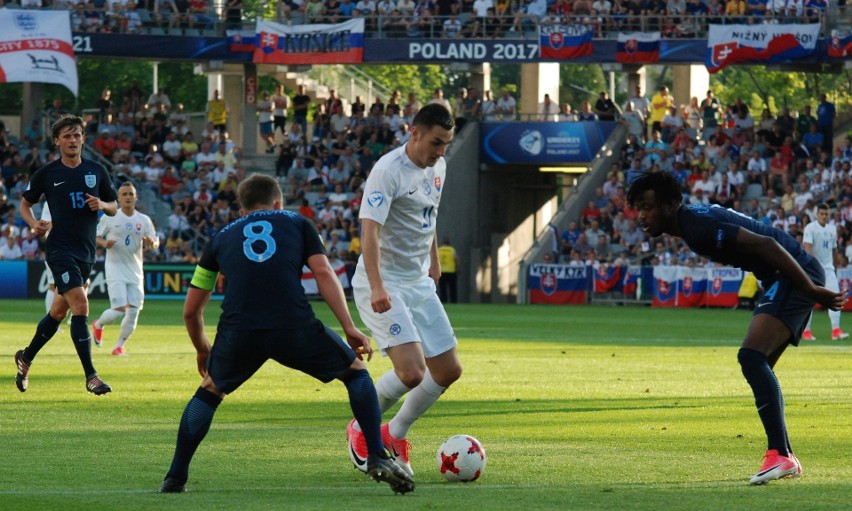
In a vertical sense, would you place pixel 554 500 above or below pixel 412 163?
below

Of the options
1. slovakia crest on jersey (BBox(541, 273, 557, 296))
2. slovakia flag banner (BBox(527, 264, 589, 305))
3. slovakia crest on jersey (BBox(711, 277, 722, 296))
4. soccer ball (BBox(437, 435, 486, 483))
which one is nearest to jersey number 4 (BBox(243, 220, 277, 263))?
soccer ball (BBox(437, 435, 486, 483))

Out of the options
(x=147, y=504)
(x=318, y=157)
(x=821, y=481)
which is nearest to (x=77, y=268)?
(x=147, y=504)

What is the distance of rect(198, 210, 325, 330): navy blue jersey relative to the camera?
8.28m

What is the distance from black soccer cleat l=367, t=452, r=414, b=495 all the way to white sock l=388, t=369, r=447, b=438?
1.28m

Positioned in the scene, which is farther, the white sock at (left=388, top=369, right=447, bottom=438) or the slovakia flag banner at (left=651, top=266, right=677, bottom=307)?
the slovakia flag banner at (left=651, top=266, right=677, bottom=307)

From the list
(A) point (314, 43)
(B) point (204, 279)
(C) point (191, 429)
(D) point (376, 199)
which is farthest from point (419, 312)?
(A) point (314, 43)

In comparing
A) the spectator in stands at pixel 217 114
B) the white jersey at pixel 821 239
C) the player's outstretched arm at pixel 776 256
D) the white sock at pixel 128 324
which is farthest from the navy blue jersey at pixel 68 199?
the spectator in stands at pixel 217 114

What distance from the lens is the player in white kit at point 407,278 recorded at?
30.8 feet

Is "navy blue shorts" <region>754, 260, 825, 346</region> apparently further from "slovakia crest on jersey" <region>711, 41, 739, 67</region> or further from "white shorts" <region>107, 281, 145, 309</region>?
"slovakia crest on jersey" <region>711, 41, 739, 67</region>

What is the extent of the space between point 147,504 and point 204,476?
1.25m

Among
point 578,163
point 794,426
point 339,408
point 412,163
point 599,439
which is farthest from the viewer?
point 578,163

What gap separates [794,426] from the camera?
12.3 m

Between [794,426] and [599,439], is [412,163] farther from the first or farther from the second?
[794,426]

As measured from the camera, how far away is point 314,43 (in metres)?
45.7
